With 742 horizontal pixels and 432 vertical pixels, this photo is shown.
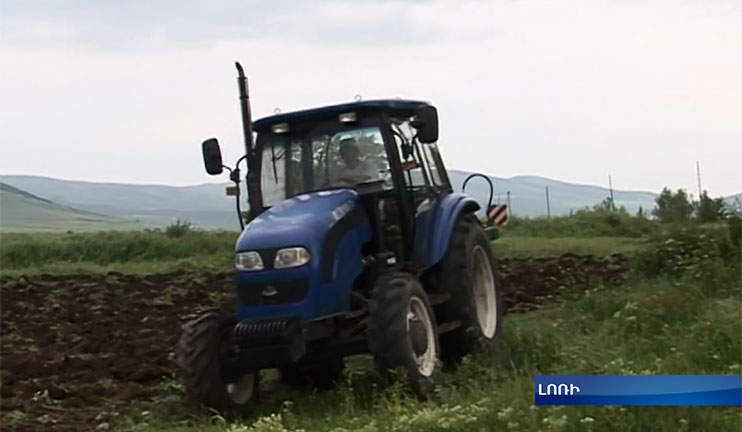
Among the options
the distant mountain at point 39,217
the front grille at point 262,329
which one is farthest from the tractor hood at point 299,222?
the distant mountain at point 39,217

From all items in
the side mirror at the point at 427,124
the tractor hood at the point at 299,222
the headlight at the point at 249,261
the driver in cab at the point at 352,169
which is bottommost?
the headlight at the point at 249,261

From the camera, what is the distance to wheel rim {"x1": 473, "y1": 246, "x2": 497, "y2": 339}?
8938 mm

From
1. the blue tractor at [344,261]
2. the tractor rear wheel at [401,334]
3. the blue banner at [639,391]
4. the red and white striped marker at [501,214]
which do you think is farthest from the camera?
the red and white striped marker at [501,214]

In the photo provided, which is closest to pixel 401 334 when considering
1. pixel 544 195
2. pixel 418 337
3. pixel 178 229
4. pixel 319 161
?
pixel 418 337

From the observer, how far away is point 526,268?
56.4 feet

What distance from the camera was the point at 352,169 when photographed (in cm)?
805

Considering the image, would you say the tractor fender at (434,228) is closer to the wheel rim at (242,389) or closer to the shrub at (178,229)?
the wheel rim at (242,389)

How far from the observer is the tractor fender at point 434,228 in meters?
8.16

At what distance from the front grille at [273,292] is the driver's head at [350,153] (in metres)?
1.22

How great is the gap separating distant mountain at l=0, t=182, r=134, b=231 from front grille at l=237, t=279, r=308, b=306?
22922 mm

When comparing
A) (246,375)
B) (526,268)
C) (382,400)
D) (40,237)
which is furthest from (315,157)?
(40,237)

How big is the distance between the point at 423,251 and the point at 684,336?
6.44 ft

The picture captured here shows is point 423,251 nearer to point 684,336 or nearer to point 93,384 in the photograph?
point 684,336

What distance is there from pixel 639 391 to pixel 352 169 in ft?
11.6
